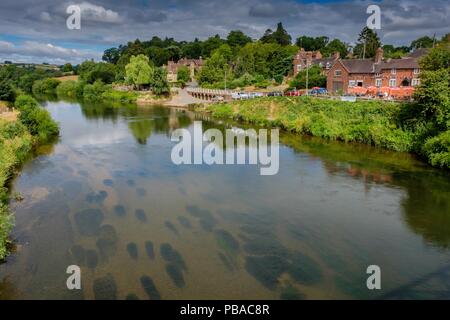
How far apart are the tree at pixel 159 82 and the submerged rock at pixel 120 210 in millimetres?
62905

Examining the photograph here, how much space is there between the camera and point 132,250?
18375 millimetres

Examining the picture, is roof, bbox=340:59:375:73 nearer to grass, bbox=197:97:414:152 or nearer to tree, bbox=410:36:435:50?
grass, bbox=197:97:414:152

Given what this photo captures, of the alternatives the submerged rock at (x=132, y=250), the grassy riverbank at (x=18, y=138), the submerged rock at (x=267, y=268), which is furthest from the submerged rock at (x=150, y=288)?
the grassy riverbank at (x=18, y=138)

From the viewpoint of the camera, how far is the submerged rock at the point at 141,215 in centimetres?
2178

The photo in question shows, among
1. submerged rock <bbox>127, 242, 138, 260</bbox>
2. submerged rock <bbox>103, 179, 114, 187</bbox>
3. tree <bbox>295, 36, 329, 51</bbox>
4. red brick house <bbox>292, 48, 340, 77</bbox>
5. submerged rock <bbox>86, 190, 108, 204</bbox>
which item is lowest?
submerged rock <bbox>127, 242, 138, 260</bbox>

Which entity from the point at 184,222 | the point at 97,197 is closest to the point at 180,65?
the point at 97,197

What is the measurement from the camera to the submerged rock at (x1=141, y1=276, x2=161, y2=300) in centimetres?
1501

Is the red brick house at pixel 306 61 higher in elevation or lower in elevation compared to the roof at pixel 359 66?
higher

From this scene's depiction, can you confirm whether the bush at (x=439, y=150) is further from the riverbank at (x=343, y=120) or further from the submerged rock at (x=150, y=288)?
the submerged rock at (x=150, y=288)

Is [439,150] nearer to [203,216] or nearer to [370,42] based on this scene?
[203,216]

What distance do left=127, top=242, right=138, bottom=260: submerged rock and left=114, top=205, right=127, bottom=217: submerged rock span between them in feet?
12.5

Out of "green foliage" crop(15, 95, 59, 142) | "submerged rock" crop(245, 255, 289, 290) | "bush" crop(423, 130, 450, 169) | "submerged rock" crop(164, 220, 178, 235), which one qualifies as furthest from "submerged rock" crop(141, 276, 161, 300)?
"green foliage" crop(15, 95, 59, 142)
